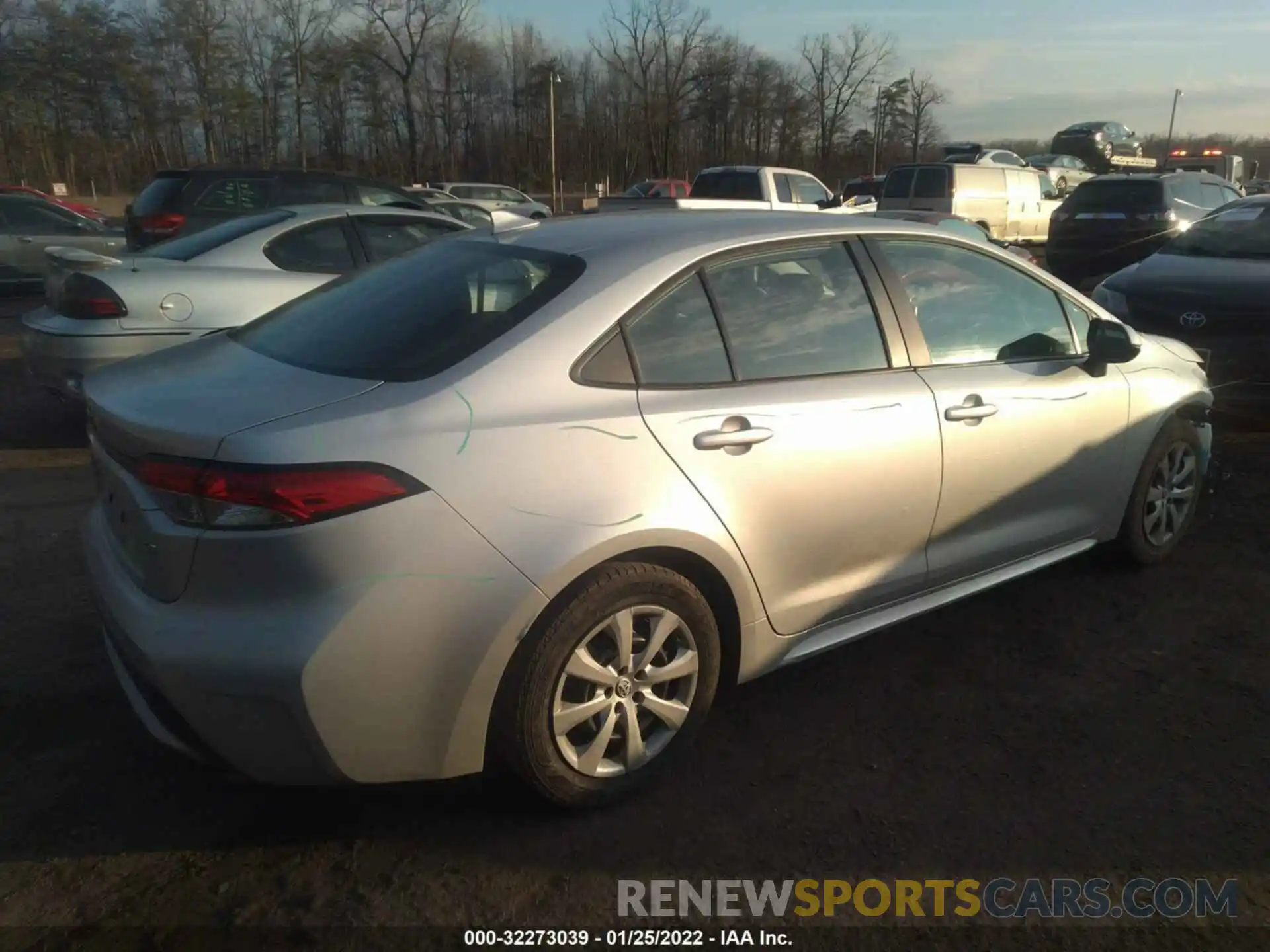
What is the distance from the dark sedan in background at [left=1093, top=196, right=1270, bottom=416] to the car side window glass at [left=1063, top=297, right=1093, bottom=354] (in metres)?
3.13

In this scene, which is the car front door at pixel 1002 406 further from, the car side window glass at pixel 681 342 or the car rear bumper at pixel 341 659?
the car rear bumper at pixel 341 659

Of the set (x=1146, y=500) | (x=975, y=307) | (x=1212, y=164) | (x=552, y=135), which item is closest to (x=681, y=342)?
(x=975, y=307)

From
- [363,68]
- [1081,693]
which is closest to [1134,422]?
[1081,693]

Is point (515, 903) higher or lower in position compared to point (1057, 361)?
lower

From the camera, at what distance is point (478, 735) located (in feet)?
8.07

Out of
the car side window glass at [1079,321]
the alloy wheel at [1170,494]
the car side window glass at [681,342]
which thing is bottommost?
the alloy wheel at [1170,494]

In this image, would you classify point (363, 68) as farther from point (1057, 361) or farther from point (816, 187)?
point (1057, 361)

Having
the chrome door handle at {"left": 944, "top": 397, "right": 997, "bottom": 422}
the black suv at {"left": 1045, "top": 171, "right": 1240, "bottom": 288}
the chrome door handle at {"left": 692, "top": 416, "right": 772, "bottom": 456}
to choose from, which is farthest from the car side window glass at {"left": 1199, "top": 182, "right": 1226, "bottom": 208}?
the chrome door handle at {"left": 692, "top": 416, "right": 772, "bottom": 456}

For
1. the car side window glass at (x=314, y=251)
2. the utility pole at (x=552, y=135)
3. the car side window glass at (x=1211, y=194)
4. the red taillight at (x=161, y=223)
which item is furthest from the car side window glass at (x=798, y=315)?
the utility pole at (x=552, y=135)

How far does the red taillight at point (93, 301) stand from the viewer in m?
5.67

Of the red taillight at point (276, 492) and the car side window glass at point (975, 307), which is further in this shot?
the car side window glass at point (975, 307)

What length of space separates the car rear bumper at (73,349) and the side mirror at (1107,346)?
4705 mm

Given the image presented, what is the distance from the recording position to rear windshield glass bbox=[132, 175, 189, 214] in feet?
34.0

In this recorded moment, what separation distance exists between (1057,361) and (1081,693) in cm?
128
